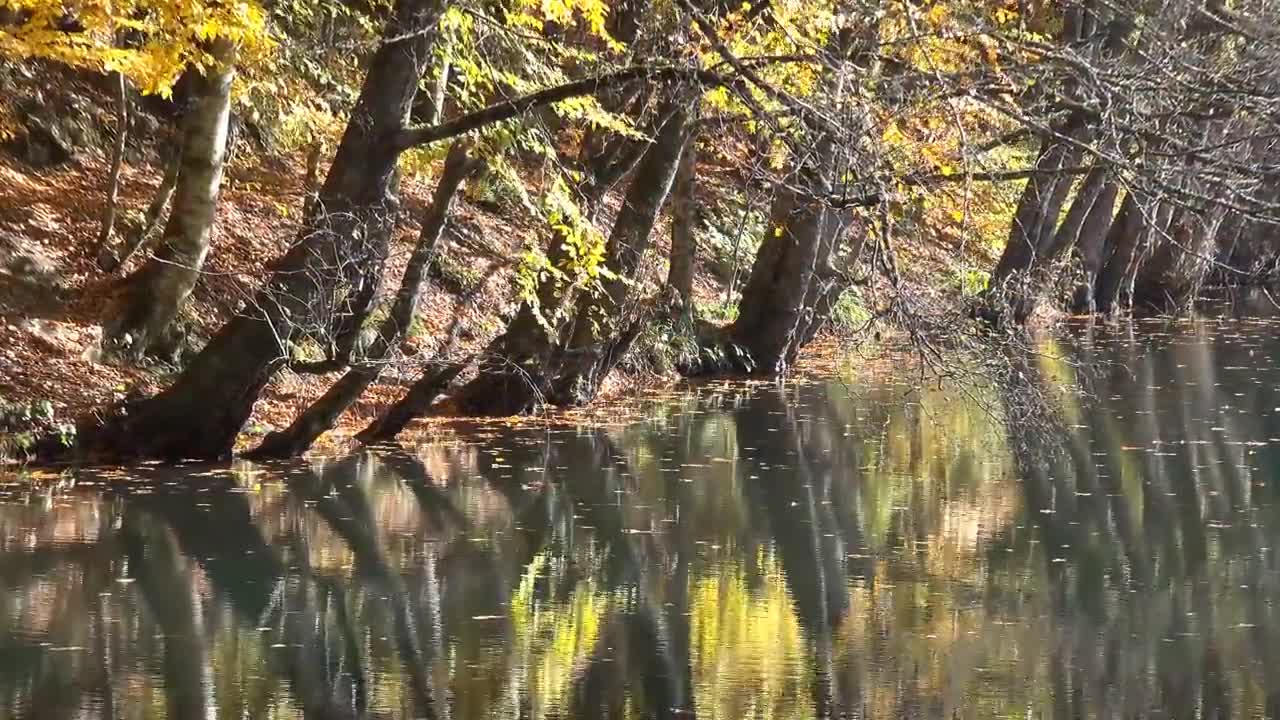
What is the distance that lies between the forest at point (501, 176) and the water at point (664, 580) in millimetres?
963

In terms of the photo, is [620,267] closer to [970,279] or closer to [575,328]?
[575,328]

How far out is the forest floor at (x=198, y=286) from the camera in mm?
13945

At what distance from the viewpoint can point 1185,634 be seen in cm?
896

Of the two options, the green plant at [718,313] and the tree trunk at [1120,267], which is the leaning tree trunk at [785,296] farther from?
the tree trunk at [1120,267]

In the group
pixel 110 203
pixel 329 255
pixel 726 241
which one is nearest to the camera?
pixel 329 255

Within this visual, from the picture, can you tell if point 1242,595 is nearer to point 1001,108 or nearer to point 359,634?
point 1001,108

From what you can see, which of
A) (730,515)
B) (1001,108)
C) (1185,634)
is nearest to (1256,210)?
(1001,108)

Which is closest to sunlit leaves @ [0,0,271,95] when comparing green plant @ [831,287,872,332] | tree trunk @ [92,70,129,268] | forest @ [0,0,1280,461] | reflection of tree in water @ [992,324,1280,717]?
forest @ [0,0,1280,461]

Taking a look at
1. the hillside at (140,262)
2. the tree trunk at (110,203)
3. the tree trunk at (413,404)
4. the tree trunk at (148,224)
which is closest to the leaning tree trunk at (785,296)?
the hillside at (140,262)

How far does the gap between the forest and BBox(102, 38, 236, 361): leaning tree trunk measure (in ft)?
0.09

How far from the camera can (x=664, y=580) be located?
10008mm

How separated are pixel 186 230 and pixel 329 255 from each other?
354 centimetres

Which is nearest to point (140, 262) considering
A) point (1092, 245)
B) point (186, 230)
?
point (186, 230)

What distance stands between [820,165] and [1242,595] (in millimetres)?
3365
